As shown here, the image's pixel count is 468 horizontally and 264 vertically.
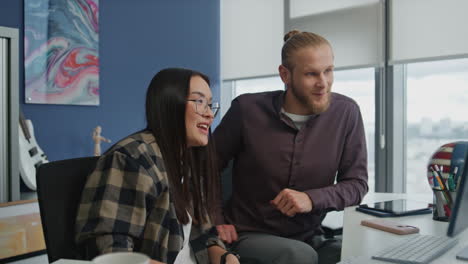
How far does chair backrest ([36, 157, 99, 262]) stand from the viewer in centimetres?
103

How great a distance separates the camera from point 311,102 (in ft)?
5.31

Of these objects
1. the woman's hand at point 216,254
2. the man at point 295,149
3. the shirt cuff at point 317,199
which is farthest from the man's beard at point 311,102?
the woman's hand at point 216,254

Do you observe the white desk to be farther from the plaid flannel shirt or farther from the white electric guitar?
the white electric guitar

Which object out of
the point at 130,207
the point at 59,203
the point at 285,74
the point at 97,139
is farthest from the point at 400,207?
the point at 97,139

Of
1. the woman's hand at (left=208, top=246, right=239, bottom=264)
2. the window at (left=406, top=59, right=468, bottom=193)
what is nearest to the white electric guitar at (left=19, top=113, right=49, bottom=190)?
the woman's hand at (left=208, top=246, right=239, bottom=264)

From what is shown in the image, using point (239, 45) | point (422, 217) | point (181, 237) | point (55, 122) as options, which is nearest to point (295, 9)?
point (239, 45)

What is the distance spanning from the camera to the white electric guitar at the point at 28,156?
7.71 ft

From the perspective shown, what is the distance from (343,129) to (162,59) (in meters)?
2.58

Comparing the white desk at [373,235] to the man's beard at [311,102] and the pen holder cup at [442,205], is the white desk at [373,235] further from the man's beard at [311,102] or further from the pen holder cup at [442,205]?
the man's beard at [311,102]

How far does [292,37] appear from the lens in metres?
1.67

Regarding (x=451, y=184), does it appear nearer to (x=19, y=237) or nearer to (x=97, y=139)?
(x=19, y=237)

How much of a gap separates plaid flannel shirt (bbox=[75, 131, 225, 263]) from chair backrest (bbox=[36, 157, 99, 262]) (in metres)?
0.04

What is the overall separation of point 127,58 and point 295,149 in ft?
7.97

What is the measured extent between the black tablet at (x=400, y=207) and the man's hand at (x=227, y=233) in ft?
1.55
